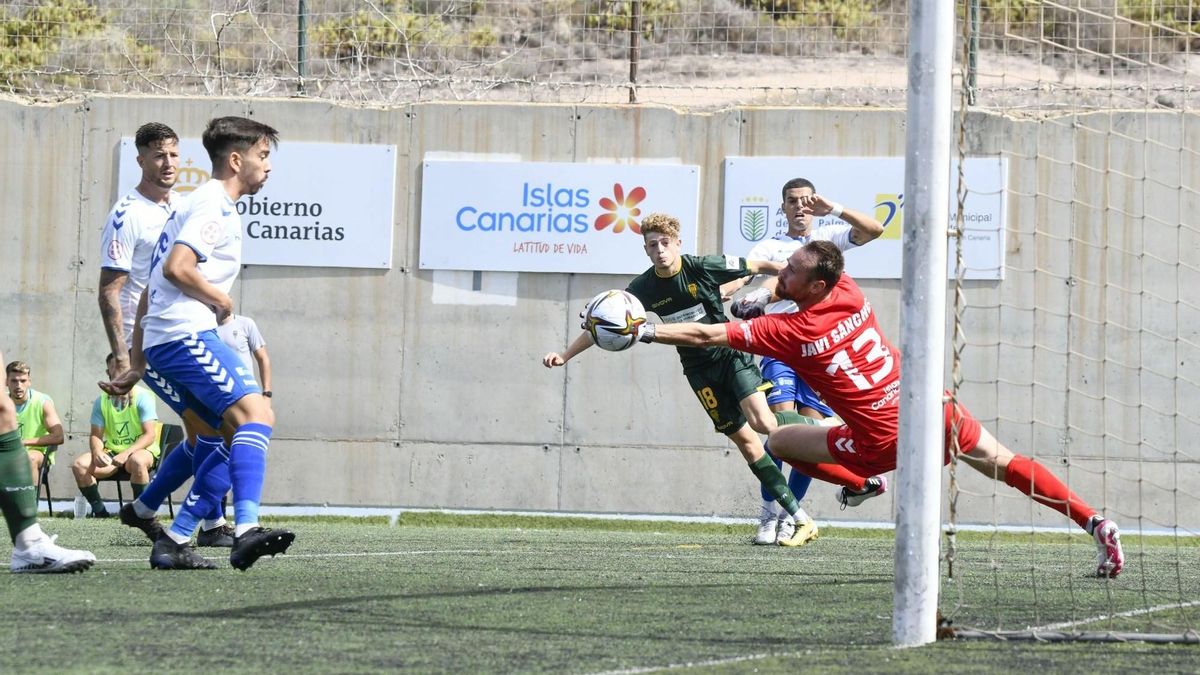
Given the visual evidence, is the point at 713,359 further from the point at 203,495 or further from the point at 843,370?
the point at 203,495


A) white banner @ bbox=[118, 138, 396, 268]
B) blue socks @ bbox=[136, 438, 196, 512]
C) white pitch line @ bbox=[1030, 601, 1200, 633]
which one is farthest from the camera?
Answer: white banner @ bbox=[118, 138, 396, 268]

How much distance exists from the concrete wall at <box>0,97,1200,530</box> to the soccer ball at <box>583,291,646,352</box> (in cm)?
724

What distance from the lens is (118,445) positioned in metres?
12.6

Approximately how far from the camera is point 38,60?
567 inches

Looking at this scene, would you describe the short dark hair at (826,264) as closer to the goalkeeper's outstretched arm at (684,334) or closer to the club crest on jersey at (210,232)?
the goalkeeper's outstretched arm at (684,334)

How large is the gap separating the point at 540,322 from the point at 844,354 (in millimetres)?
7177

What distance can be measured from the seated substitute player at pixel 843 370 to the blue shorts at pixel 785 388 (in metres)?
2.64

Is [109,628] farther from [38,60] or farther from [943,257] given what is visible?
[38,60]

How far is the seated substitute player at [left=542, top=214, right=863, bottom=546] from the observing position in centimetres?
912

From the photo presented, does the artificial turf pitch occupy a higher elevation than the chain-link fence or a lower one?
lower

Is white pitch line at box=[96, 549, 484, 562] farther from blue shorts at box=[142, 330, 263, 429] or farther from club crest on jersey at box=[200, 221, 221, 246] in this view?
club crest on jersey at box=[200, 221, 221, 246]

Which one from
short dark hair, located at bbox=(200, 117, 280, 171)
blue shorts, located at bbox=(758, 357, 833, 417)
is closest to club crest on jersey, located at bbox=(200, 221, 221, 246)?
short dark hair, located at bbox=(200, 117, 280, 171)

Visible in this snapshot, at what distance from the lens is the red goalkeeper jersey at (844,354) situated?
6273 millimetres

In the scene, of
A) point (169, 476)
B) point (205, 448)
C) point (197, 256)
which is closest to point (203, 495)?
point (205, 448)
